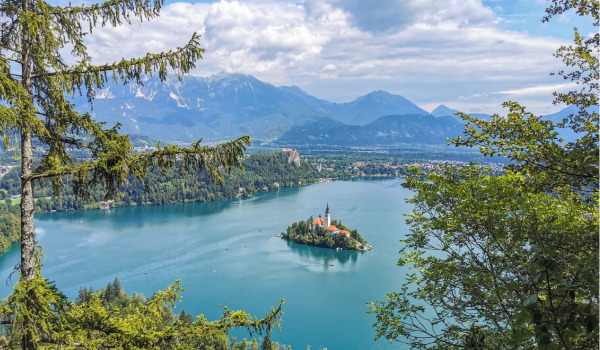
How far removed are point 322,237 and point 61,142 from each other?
2859cm

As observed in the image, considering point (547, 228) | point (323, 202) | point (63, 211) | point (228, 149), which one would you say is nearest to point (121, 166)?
point (228, 149)

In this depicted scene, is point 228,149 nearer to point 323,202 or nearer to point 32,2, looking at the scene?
point 32,2

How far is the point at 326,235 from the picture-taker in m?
30.8

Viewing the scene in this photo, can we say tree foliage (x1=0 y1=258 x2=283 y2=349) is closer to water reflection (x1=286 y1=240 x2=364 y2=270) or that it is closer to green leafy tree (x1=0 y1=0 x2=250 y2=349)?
green leafy tree (x1=0 y1=0 x2=250 y2=349)

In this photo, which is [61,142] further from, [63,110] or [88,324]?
[88,324]

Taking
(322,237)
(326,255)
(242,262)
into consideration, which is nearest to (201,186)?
(322,237)

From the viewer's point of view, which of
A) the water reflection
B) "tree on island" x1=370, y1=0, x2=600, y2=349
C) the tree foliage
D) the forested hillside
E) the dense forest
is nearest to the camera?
"tree on island" x1=370, y1=0, x2=600, y2=349

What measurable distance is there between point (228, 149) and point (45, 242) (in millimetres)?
33207

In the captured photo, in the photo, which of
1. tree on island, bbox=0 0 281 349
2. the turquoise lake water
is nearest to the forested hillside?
the turquoise lake water

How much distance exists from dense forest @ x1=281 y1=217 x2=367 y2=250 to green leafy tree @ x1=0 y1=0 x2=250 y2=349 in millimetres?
26901

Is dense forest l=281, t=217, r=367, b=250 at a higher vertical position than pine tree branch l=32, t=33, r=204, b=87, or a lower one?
lower

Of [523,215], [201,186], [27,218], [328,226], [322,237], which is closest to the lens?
[27,218]

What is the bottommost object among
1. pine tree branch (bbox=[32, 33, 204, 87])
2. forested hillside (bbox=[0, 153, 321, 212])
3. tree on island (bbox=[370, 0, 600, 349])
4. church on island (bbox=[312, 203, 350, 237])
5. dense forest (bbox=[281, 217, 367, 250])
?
dense forest (bbox=[281, 217, 367, 250])

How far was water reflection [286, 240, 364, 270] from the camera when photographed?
26.5 meters
